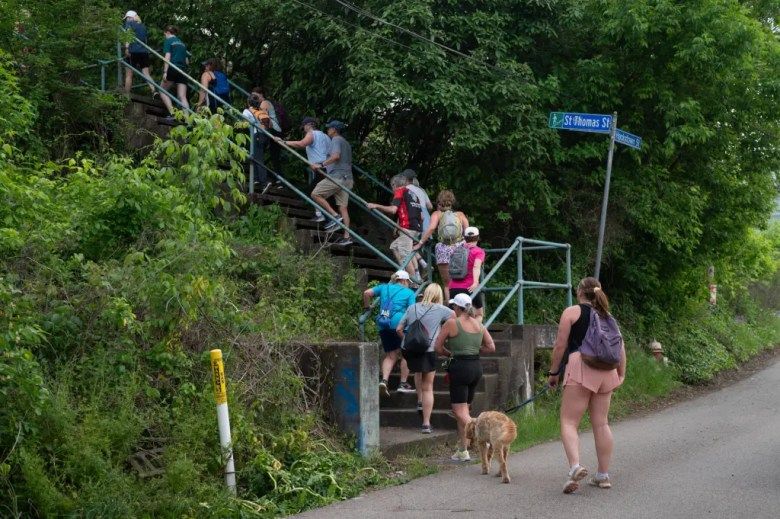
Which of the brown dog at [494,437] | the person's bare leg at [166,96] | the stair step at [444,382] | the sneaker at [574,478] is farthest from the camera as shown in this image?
the person's bare leg at [166,96]

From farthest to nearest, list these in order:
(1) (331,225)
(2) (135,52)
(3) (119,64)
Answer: (2) (135,52)
(3) (119,64)
(1) (331,225)

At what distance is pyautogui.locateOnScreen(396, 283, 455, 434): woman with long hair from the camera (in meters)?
11.1

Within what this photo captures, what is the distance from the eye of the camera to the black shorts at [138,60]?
16.2 metres

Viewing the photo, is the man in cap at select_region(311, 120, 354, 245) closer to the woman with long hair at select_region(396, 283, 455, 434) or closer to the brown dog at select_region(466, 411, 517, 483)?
the woman with long hair at select_region(396, 283, 455, 434)

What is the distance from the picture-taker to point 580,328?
29.7 ft

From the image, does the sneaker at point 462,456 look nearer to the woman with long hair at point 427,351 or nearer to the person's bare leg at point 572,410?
the woman with long hair at point 427,351

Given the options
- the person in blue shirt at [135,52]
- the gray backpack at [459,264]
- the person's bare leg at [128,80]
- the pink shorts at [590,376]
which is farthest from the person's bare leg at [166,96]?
the pink shorts at [590,376]

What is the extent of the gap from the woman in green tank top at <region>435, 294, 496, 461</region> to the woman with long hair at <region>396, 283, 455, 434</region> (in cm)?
57

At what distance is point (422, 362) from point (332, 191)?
4.73 meters

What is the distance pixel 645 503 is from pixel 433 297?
3.61m

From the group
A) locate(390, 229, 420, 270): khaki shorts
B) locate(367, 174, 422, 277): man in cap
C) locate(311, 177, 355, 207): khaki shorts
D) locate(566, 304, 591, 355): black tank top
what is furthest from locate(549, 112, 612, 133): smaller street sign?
locate(566, 304, 591, 355): black tank top

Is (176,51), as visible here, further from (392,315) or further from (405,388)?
(405,388)

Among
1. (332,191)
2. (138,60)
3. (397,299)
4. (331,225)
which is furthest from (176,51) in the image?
(397,299)

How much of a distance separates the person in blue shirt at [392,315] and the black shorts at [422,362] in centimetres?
65
